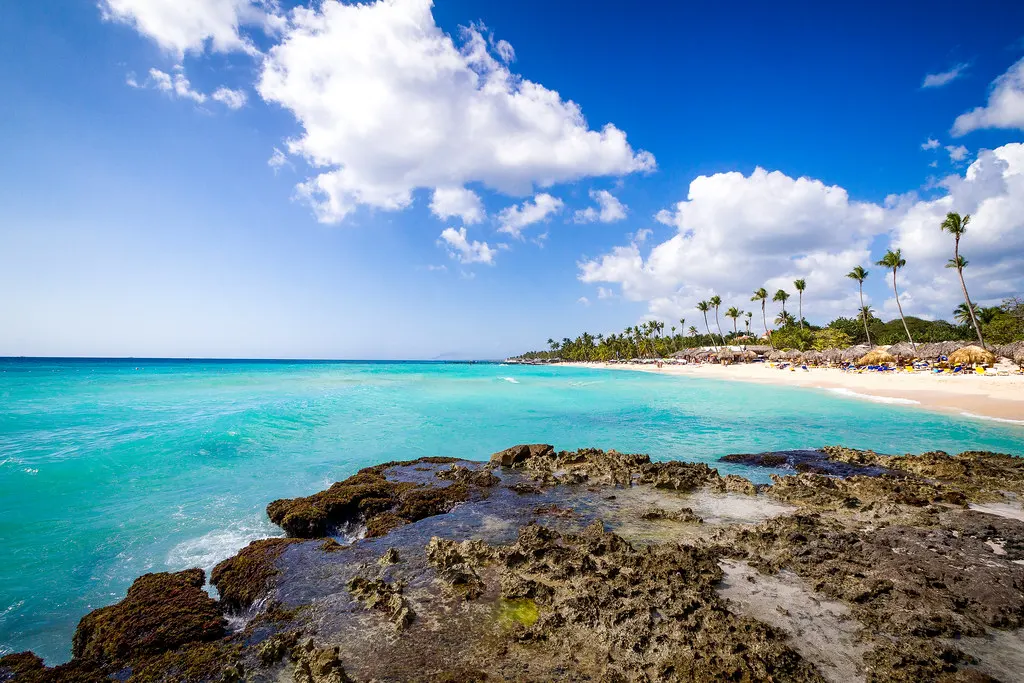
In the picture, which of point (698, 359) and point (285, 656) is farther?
point (698, 359)

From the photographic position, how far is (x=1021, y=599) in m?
5.57

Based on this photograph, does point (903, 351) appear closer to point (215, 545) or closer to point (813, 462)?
point (813, 462)

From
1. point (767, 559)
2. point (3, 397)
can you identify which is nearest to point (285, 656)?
point (767, 559)

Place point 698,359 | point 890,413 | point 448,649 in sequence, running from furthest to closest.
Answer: point 698,359 → point 890,413 → point 448,649

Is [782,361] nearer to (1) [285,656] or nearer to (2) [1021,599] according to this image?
(2) [1021,599]

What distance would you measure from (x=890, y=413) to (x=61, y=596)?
36.4 meters

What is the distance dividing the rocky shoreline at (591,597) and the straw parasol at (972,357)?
1867 inches

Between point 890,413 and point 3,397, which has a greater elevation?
point 3,397

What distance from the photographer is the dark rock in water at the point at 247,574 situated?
6.40 meters

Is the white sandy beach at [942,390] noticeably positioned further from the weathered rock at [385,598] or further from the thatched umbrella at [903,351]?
the weathered rock at [385,598]

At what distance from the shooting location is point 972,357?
4250 centimetres

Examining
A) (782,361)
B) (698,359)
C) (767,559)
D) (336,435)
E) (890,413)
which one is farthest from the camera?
(698,359)

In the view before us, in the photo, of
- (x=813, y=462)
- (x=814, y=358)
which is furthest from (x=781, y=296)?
(x=813, y=462)

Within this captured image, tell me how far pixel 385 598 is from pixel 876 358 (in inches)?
2612
